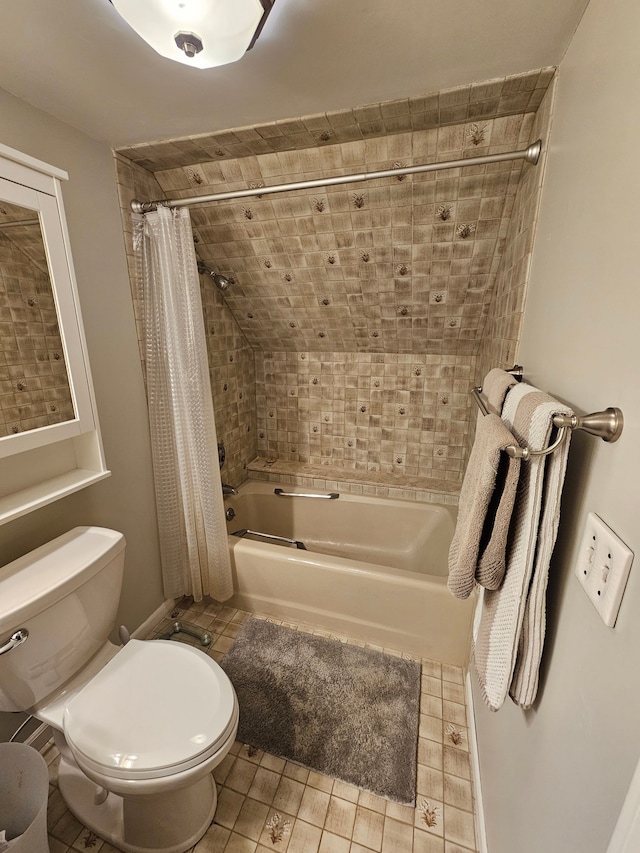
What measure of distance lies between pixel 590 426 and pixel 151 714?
131 centimetres

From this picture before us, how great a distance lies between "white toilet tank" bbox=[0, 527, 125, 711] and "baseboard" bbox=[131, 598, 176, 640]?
557 millimetres

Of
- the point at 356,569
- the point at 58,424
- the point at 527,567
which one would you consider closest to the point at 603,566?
the point at 527,567

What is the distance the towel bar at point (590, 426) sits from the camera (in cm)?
55

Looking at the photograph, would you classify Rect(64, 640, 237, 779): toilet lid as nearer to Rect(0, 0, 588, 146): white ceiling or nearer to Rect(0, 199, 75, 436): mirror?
Rect(0, 199, 75, 436): mirror

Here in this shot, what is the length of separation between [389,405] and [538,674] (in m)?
1.81

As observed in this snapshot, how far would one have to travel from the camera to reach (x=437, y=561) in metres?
2.12

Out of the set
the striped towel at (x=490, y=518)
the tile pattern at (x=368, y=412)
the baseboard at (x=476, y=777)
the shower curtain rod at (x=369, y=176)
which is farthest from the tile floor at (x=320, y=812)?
the shower curtain rod at (x=369, y=176)

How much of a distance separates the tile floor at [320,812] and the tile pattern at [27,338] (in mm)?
1302

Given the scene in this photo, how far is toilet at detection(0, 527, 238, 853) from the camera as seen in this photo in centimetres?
93

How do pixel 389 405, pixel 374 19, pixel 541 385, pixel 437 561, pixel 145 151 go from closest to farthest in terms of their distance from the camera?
1. pixel 374 19
2. pixel 541 385
3. pixel 145 151
4. pixel 437 561
5. pixel 389 405

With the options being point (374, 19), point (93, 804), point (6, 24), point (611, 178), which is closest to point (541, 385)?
point (611, 178)

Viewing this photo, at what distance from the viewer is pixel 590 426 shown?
580 mm

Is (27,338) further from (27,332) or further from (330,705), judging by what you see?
(330,705)

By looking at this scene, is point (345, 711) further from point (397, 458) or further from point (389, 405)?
point (389, 405)
